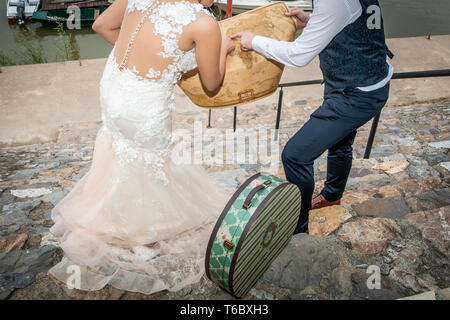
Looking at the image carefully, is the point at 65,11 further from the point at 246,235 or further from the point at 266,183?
the point at 246,235

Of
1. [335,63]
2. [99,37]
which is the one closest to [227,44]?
[335,63]

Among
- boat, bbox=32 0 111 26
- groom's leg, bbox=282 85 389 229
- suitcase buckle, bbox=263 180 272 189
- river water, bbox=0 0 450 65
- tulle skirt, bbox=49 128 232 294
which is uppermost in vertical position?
groom's leg, bbox=282 85 389 229

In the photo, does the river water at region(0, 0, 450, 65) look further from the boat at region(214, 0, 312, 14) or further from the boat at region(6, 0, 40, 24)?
the boat at region(214, 0, 312, 14)

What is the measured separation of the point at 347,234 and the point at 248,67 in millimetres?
1162

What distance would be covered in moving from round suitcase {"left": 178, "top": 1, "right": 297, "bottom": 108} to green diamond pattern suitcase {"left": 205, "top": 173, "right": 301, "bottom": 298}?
1.82 ft

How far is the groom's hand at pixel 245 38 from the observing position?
196 cm

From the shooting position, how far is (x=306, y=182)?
209 centimetres

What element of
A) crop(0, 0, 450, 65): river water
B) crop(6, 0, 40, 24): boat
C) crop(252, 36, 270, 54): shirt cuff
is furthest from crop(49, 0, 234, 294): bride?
crop(6, 0, 40, 24): boat

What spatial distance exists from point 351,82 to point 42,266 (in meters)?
1.98

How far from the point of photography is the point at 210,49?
1802 millimetres

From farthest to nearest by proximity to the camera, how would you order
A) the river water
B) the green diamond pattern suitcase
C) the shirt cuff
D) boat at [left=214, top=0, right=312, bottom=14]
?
boat at [left=214, top=0, right=312, bottom=14]
the river water
the shirt cuff
the green diamond pattern suitcase

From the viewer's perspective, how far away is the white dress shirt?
166 cm

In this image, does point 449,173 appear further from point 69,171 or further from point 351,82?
point 69,171
